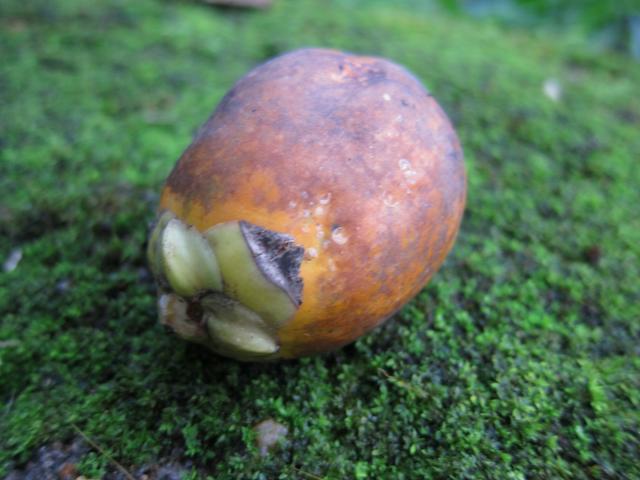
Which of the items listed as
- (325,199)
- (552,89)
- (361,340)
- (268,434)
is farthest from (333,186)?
(552,89)

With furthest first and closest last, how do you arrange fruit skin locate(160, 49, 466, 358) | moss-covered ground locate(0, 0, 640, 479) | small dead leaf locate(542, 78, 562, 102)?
small dead leaf locate(542, 78, 562, 102) < moss-covered ground locate(0, 0, 640, 479) < fruit skin locate(160, 49, 466, 358)

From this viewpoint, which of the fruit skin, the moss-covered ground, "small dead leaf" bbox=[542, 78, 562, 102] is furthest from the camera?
"small dead leaf" bbox=[542, 78, 562, 102]

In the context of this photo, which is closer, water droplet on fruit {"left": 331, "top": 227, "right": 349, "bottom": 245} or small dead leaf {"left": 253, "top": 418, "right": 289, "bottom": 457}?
water droplet on fruit {"left": 331, "top": 227, "right": 349, "bottom": 245}

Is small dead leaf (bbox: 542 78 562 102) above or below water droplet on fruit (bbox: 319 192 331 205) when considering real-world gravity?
below

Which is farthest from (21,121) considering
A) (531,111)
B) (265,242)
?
(531,111)

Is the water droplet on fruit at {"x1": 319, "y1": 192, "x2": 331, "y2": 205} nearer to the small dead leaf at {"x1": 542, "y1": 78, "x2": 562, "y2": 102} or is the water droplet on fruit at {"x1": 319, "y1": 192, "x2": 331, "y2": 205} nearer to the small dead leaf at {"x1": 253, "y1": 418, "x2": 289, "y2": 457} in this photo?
the small dead leaf at {"x1": 253, "y1": 418, "x2": 289, "y2": 457}

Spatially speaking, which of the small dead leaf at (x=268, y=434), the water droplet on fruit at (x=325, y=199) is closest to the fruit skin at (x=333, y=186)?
the water droplet on fruit at (x=325, y=199)

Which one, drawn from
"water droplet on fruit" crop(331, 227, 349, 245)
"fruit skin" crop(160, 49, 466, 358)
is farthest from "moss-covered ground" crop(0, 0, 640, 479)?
"water droplet on fruit" crop(331, 227, 349, 245)

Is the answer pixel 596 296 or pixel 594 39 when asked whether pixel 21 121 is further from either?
pixel 594 39
